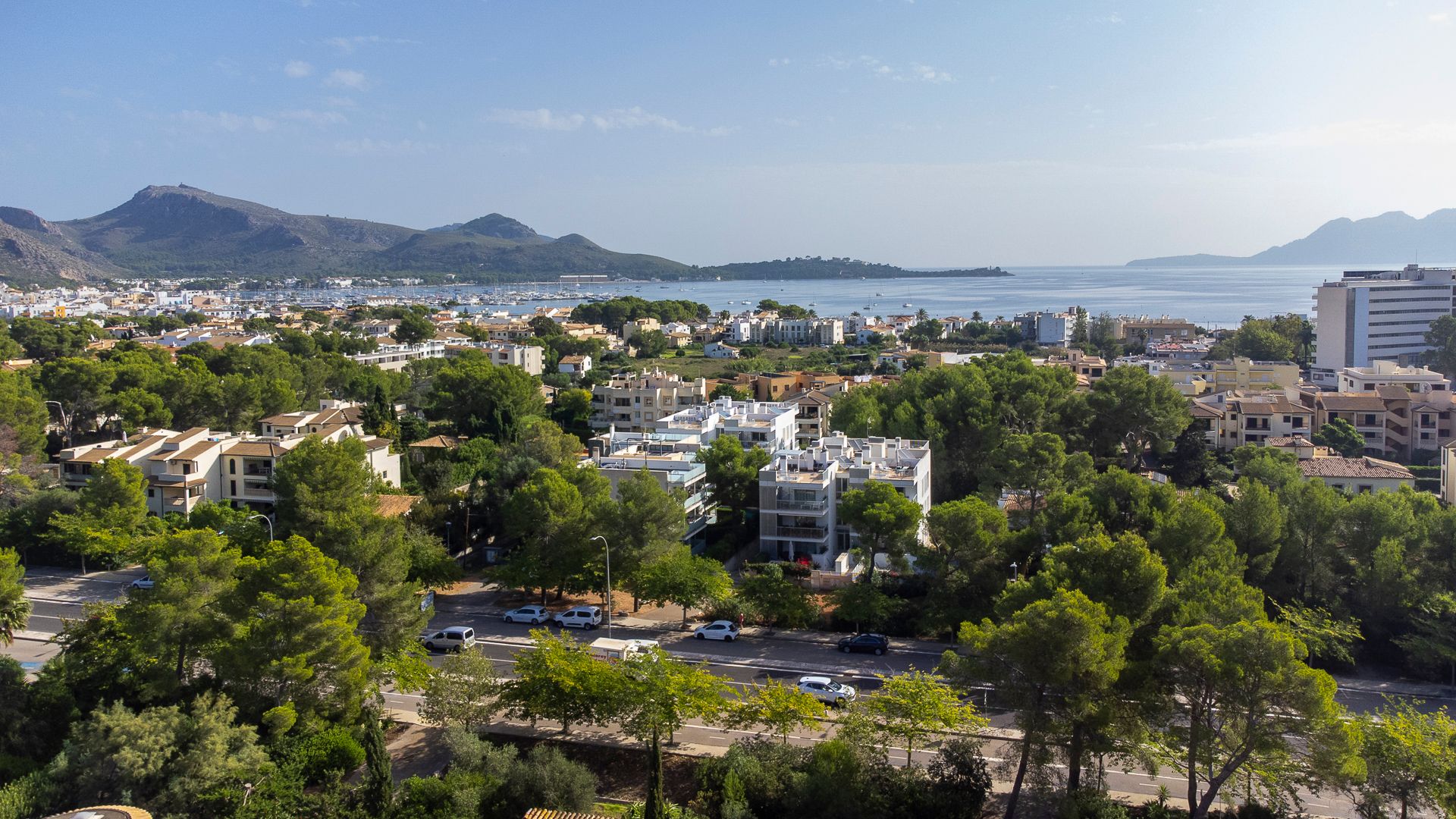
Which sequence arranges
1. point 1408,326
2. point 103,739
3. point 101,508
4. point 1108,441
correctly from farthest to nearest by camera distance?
point 1408,326, point 1108,441, point 101,508, point 103,739

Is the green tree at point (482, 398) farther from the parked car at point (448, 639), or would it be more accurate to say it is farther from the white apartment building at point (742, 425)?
the parked car at point (448, 639)

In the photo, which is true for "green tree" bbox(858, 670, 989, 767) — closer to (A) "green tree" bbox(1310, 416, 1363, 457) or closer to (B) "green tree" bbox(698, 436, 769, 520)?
(B) "green tree" bbox(698, 436, 769, 520)

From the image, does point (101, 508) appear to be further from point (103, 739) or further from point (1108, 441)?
point (1108, 441)

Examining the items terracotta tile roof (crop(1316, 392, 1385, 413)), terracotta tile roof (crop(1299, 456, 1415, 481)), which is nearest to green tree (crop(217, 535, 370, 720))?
terracotta tile roof (crop(1299, 456, 1415, 481))

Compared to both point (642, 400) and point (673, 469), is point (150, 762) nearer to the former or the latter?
point (673, 469)

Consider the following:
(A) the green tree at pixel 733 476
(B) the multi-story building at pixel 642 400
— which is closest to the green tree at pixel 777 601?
(A) the green tree at pixel 733 476

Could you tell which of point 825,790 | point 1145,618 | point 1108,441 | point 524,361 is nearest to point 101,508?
point 825,790
